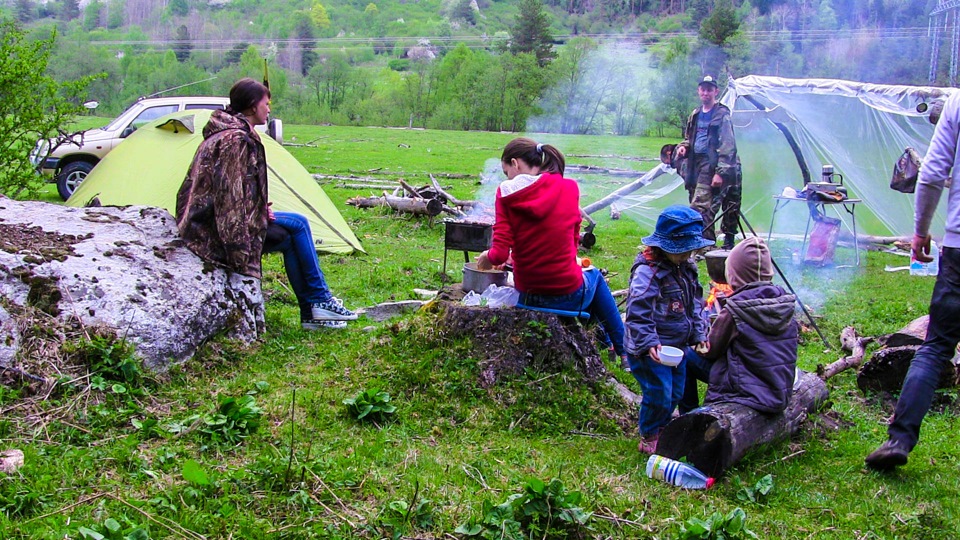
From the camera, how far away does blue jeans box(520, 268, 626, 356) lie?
4.88 m

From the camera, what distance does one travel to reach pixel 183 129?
864 centimetres

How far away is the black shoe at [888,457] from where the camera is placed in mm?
3924

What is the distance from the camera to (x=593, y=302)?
5.14 metres

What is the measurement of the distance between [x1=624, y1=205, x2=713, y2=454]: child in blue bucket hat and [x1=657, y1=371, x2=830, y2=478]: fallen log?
234mm

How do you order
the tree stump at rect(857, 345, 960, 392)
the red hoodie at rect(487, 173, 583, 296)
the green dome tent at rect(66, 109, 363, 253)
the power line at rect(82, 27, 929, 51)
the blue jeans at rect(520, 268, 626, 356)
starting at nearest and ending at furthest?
the red hoodie at rect(487, 173, 583, 296) < the blue jeans at rect(520, 268, 626, 356) < the tree stump at rect(857, 345, 960, 392) < the green dome tent at rect(66, 109, 363, 253) < the power line at rect(82, 27, 929, 51)

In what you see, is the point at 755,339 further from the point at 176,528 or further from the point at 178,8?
the point at 178,8

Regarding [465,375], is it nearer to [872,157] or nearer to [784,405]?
[784,405]

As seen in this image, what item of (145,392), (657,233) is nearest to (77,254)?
(145,392)

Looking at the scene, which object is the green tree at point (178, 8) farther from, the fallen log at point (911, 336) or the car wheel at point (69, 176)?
the fallen log at point (911, 336)

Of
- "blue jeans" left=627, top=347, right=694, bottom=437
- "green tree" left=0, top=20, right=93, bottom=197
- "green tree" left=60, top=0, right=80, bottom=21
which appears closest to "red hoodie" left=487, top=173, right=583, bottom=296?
"blue jeans" left=627, top=347, right=694, bottom=437

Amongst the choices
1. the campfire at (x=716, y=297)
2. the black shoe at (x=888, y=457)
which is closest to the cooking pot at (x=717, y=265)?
the campfire at (x=716, y=297)

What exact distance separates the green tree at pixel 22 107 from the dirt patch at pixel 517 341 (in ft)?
17.3

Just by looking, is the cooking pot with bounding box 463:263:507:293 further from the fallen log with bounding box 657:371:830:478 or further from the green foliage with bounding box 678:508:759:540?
the green foliage with bounding box 678:508:759:540

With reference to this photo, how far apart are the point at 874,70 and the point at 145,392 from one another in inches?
1108
